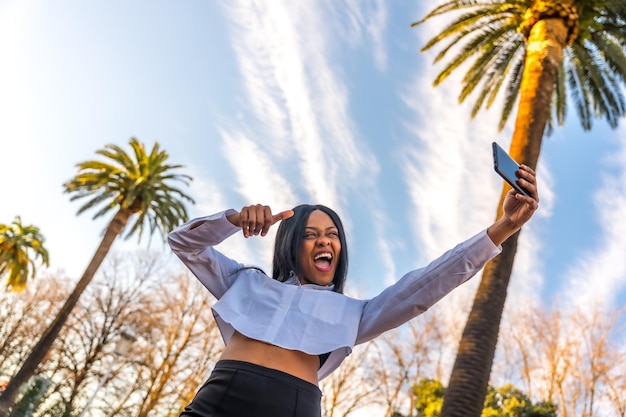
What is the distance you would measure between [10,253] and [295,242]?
28743 mm

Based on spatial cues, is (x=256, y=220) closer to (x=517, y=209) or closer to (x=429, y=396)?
(x=517, y=209)

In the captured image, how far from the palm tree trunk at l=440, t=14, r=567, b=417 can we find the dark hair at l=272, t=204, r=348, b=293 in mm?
4307

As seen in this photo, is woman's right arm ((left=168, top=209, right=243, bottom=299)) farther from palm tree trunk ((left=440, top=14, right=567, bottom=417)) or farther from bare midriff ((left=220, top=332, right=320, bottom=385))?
palm tree trunk ((left=440, top=14, right=567, bottom=417))

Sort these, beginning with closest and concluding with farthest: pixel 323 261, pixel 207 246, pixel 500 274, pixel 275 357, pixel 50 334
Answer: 1. pixel 275 357
2. pixel 207 246
3. pixel 323 261
4. pixel 500 274
5. pixel 50 334

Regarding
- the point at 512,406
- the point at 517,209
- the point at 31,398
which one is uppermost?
the point at 512,406

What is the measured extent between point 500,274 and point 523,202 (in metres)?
5.38

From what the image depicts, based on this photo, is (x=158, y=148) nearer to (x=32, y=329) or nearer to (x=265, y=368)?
(x=32, y=329)

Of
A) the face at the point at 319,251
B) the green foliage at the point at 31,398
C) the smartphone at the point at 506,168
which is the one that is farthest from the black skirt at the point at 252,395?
the green foliage at the point at 31,398

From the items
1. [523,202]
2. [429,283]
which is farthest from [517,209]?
[429,283]

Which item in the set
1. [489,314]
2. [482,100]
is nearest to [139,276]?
[482,100]

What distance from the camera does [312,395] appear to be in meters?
1.89

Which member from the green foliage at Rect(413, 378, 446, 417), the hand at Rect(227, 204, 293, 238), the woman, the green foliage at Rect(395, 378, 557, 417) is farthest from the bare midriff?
the green foliage at Rect(413, 378, 446, 417)

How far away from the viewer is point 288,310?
6.71 feet

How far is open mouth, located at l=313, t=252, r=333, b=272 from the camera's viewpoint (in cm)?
229
